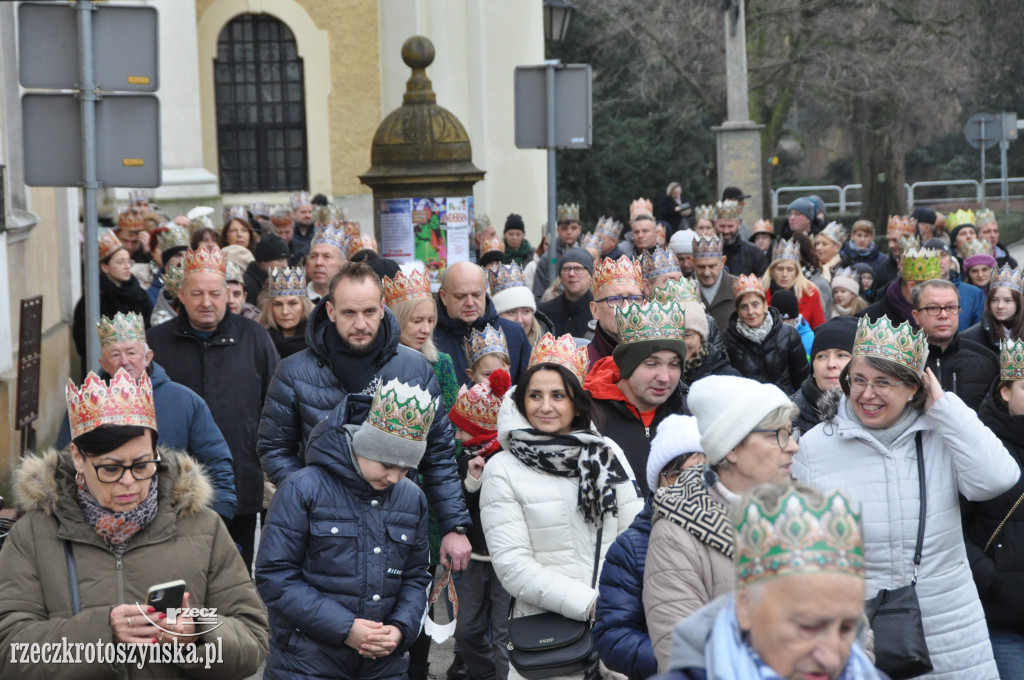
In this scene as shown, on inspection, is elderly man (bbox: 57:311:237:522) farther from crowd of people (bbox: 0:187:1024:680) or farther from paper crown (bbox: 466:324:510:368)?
paper crown (bbox: 466:324:510:368)

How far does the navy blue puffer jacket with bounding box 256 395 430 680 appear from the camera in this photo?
484cm

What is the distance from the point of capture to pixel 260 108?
2605 centimetres

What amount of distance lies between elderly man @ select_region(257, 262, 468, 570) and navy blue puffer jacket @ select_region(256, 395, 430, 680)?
92cm

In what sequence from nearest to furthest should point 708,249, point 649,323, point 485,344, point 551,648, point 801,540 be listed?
1. point 801,540
2. point 551,648
3. point 649,323
4. point 485,344
5. point 708,249

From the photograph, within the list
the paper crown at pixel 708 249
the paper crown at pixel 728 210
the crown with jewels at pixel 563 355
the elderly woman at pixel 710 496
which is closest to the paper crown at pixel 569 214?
the paper crown at pixel 728 210

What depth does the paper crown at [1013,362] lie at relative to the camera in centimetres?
546

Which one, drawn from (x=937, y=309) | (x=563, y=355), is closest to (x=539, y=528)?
(x=563, y=355)

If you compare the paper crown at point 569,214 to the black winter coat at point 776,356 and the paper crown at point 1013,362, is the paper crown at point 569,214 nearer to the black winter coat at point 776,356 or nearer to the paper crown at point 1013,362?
the black winter coat at point 776,356

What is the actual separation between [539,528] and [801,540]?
8.97 feet

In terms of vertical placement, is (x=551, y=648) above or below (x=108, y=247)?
below

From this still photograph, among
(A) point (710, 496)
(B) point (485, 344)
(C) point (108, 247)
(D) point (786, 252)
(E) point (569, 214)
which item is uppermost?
(E) point (569, 214)

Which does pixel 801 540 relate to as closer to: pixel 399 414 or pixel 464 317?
pixel 399 414

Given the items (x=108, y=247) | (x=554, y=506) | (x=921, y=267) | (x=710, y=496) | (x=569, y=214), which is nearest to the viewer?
(x=710, y=496)

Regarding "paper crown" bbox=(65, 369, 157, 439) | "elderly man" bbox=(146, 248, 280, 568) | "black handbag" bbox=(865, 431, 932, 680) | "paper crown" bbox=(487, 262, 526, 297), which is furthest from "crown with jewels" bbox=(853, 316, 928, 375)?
"paper crown" bbox=(487, 262, 526, 297)
